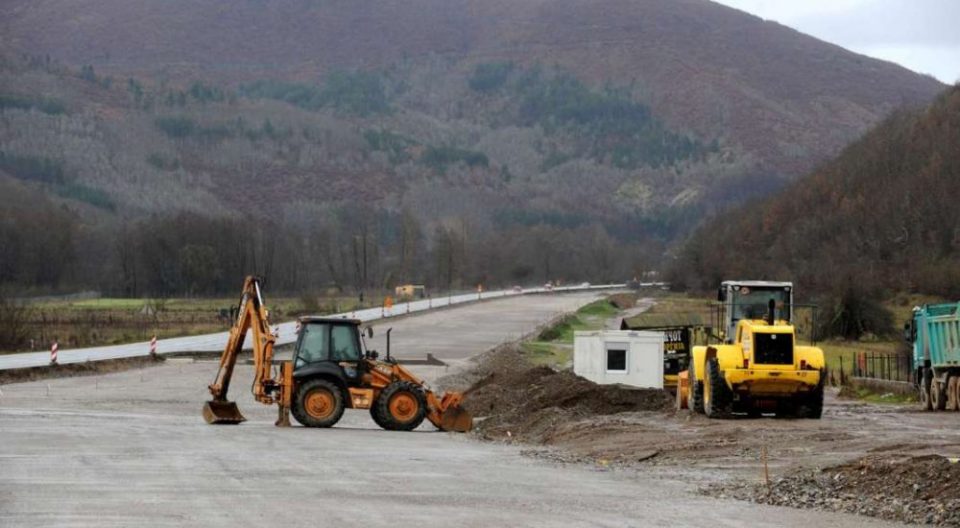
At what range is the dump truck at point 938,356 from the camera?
36.6m

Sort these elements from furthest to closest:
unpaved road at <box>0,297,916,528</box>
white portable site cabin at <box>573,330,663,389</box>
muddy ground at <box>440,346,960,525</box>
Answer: white portable site cabin at <box>573,330,663,389</box> < muddy ground at <box>440,346,960,525</box> < unpaved road at <box>0,297,916,528</box>

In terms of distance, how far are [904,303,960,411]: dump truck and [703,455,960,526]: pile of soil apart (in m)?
16.3

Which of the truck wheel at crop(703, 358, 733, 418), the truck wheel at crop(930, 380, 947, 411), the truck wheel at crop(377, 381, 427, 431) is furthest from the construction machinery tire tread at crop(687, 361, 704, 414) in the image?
the truck wheel at crop(930, 380, 947, 411)

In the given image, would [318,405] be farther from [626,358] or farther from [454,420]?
[626,358]

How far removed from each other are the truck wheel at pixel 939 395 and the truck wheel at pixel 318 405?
47.7 feet

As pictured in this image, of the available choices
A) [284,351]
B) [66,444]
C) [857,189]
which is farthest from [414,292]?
[66,444]

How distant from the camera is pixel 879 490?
18.9m

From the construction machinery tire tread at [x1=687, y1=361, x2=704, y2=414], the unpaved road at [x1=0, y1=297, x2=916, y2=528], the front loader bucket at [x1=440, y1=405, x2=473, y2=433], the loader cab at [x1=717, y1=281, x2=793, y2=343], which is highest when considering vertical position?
the loader cab at [x1=717, y1=281, x2=793, y2=343]

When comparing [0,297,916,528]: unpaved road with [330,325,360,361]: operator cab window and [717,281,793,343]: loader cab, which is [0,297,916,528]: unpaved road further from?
[717,281,793,343]: loader cab

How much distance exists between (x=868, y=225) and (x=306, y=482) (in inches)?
4028

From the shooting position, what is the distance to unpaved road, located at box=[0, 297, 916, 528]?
1698cm

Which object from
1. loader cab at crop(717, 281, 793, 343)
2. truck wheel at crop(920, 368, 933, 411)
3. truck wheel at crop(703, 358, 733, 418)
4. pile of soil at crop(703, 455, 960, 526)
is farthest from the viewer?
truck wheel at crop(920, 368, 933, 411)

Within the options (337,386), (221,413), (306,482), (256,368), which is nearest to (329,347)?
(337,386)

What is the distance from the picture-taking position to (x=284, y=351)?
65.8m
